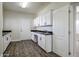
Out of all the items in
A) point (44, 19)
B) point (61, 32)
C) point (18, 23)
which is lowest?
point (61, 32)

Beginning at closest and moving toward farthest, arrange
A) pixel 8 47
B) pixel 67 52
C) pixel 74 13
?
1. pixel 74 13
2. pixel 67 52
3. pixel 8 47

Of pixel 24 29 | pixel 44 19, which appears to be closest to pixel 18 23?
pixel 24 29

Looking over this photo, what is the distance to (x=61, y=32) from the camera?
2.80 meters

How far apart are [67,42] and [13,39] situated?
1.57 metres

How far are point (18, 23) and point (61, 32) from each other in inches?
51.4

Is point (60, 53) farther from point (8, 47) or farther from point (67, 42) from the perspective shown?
point (8, 47)

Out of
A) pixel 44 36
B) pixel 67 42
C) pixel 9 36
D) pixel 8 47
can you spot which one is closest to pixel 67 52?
pixel 67 42

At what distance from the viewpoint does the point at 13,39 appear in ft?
9.57

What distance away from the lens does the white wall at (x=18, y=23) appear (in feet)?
9.02

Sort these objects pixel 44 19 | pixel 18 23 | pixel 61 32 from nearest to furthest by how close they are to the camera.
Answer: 1. pixel 61 32
2. pixel 18 23
3. pixel 44 19

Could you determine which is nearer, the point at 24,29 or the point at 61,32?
the point at 61,32

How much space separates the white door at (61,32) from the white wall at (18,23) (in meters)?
0.83

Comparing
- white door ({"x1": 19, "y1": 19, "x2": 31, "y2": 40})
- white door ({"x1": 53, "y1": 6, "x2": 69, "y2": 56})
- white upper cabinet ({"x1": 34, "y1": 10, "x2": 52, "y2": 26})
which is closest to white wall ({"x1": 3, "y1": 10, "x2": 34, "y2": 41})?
white door ({"x1": 19, "y1": 19, "x2": 31, "y2": 40})

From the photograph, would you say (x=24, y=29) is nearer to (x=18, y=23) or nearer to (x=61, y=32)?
(x=18, y=23)
